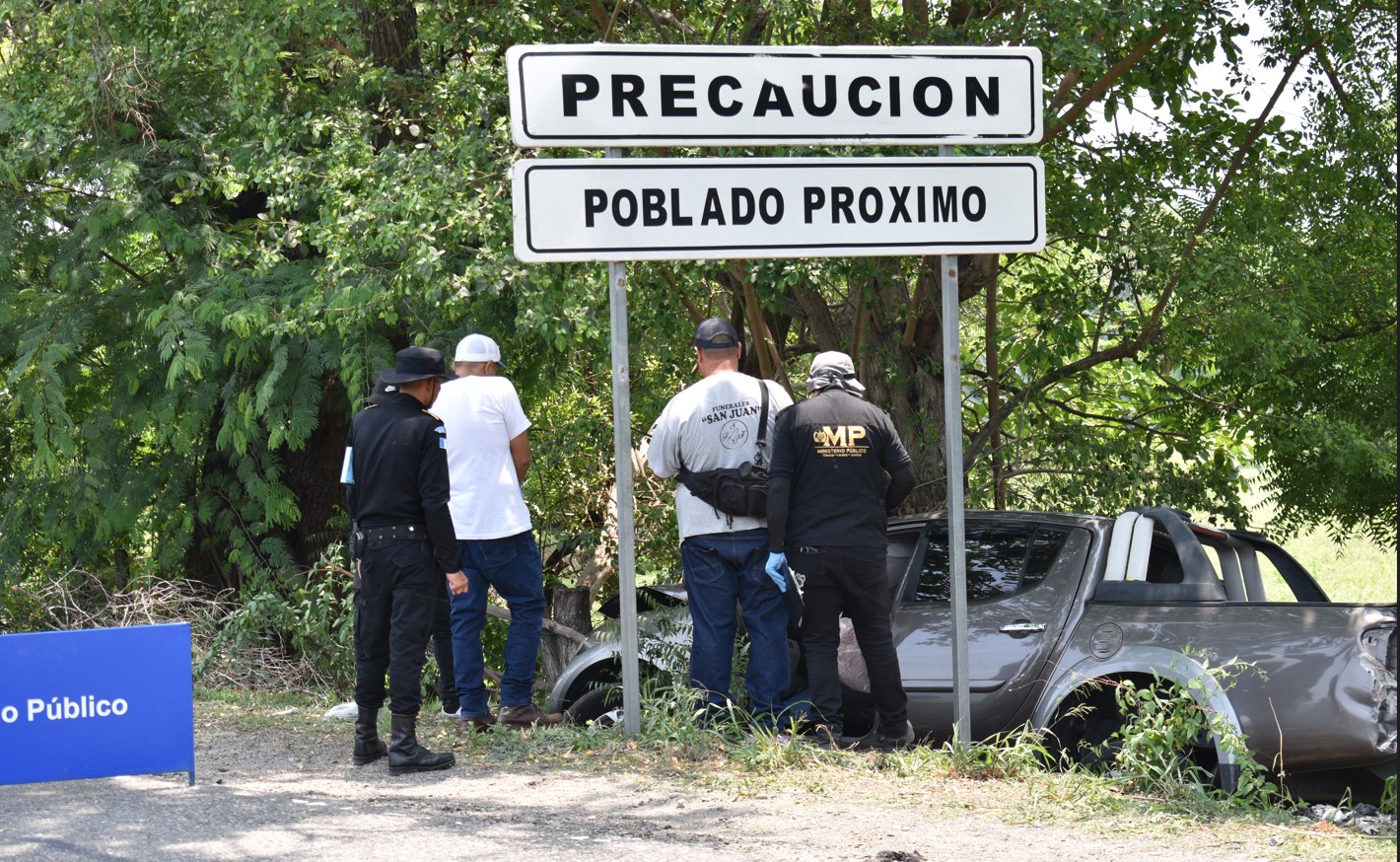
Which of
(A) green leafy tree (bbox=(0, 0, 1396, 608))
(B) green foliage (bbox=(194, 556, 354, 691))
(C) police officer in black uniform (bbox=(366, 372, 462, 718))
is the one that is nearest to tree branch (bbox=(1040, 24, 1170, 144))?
(A) green leafy tree (bbox=(0, 0, 1396, 608))

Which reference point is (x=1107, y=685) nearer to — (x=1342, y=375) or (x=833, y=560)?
(x=833, y=560)

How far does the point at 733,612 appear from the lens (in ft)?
23.0

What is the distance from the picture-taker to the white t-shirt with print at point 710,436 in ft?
23.1

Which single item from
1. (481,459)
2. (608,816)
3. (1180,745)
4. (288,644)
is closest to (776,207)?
(481,459)

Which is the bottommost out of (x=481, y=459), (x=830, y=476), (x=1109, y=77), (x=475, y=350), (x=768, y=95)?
(x=830, y=476)

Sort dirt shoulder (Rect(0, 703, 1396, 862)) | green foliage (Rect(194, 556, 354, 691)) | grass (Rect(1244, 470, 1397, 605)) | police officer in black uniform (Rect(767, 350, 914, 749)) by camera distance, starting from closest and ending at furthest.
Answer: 1. dirt shoulder (Rect(0, 703, 1396, 862))
2. police officer in black uniform (Rect(767, 350, 914, 749))
3. green foliage (Rect(194, 556, 354, 691))
4. grass (Rect(1244, 470, 1397, 605))

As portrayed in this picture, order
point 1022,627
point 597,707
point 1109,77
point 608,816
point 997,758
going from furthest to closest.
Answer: point 1109,77, point 597,707, point 1022,627, point 997,758, point 608,816

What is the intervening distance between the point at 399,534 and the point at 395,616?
0.34 m

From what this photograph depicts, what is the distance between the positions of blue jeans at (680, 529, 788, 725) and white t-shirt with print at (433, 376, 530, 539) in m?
0.91

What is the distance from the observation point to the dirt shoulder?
16.3ft

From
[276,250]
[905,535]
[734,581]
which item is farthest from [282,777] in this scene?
[276,250]

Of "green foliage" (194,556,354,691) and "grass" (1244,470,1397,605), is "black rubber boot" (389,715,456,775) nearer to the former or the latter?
"green foliage" (194,556,354,691)

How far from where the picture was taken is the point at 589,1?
10.8 meters

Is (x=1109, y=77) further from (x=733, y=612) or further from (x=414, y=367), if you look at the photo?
(x=414, y=367)
